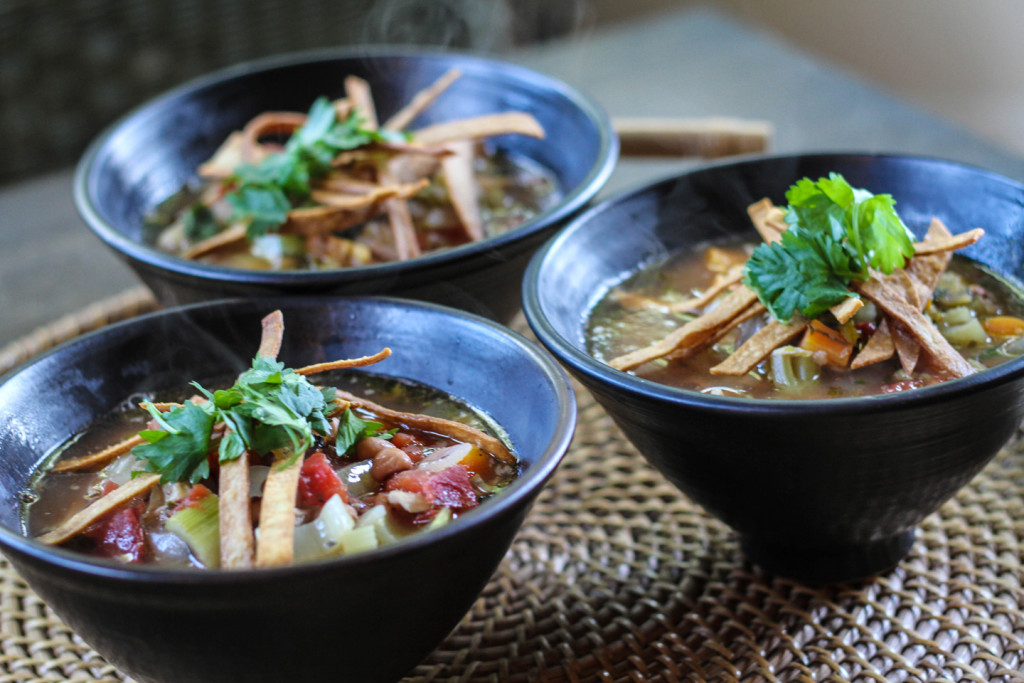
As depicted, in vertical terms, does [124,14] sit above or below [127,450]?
below

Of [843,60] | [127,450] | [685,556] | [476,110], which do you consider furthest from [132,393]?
[843,60]

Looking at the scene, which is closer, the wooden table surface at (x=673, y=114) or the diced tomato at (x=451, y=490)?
the diced tomato at (x=451, y=490)

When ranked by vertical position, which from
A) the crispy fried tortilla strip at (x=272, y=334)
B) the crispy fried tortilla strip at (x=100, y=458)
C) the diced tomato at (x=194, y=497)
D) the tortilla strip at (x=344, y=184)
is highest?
the crispy fried tortilla strip at (x=272, y=334)

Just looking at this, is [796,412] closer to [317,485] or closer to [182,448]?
[317,485]

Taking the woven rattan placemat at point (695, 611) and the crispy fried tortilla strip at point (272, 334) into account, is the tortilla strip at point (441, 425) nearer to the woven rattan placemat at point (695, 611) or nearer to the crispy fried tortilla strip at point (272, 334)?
the crispy fried tortilla strip at point (272, 334)

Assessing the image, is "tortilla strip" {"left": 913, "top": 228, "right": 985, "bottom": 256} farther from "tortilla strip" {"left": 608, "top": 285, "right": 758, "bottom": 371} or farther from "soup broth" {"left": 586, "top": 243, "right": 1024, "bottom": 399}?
"tortilla strip" {"left": 608, "top": 285, "right": 758, "bottom": 371}

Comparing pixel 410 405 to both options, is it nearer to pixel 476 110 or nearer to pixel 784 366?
pixel 784 366

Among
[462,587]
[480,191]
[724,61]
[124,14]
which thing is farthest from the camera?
[124,14]

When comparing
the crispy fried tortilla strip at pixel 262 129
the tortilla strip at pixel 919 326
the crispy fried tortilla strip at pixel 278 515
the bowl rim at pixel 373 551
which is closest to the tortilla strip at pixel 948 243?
the tortilla strip at pixel 919 326
